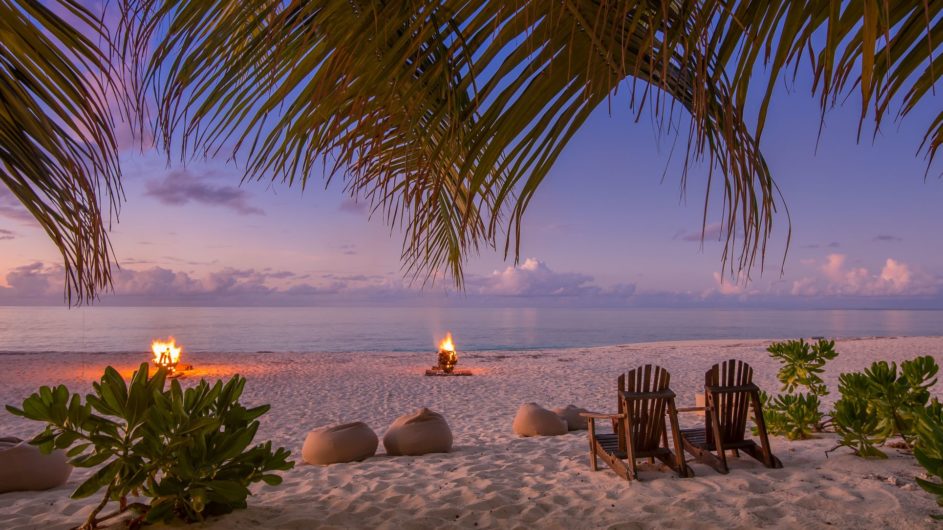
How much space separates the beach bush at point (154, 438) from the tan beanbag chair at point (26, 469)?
1.51 meters

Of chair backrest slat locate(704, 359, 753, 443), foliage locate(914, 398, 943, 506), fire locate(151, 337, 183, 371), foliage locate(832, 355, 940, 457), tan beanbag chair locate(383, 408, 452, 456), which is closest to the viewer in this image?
foliage locate(914, 398, 943, 506)

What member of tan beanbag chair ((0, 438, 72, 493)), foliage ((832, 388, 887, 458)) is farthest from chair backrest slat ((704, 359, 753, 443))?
tan beanbag chair ((0, 438, 72, 493))

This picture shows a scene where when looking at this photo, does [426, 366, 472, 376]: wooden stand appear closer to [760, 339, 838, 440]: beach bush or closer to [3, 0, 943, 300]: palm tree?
[760, 339, 838, 440]: beach bush

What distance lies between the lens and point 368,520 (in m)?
2.81

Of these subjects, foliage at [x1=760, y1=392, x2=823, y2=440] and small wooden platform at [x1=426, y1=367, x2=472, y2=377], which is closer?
foliage at [x1=760, y1=392, x2=823, y2=440]

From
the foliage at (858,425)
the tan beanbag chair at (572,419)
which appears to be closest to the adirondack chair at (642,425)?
the foliage at (858,425)

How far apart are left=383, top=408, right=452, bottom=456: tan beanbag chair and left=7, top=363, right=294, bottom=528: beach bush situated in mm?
2376

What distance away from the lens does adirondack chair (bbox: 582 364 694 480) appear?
144 inches

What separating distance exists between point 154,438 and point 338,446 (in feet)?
7.75

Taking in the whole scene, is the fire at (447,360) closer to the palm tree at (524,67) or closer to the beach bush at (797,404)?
the beach bush at (797,404)

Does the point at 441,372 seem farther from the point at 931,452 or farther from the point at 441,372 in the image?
the point at 931,452

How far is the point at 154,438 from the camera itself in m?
2.29

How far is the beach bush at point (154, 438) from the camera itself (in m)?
2.21

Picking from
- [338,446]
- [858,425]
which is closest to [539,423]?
[338,446]
